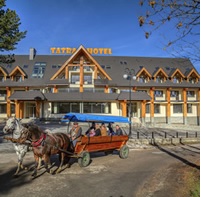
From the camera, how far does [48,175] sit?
8578 millimetres

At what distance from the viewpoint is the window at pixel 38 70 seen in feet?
129

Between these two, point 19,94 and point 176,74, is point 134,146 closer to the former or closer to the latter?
point 19,94

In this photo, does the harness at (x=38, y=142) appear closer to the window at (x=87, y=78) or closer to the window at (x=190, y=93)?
the window at (x=87, y=78)

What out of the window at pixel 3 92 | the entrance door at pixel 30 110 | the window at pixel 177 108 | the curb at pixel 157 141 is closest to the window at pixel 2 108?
the window at pixel 3 92

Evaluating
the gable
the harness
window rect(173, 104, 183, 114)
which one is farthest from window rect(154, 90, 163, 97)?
the harness

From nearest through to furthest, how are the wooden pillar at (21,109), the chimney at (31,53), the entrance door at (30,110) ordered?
the wooden pillar at (21,109), the entrance door at (30,110), the chimney at (31,53)

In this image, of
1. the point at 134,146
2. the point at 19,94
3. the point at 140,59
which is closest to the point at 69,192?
the point at 134,146

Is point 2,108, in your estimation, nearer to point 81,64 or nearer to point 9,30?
point 81,64

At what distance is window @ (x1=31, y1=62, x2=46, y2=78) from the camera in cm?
3928

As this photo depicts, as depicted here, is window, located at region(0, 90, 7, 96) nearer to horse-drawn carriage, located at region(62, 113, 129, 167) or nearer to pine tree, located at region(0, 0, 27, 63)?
pine tree, located at region(0, 0, 27, 63)

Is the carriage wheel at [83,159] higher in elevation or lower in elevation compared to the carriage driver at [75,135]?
lower

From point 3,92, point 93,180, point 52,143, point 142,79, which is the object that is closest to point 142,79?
point 142,79

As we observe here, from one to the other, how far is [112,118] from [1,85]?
3084 cm

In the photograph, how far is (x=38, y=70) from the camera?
132 ft
